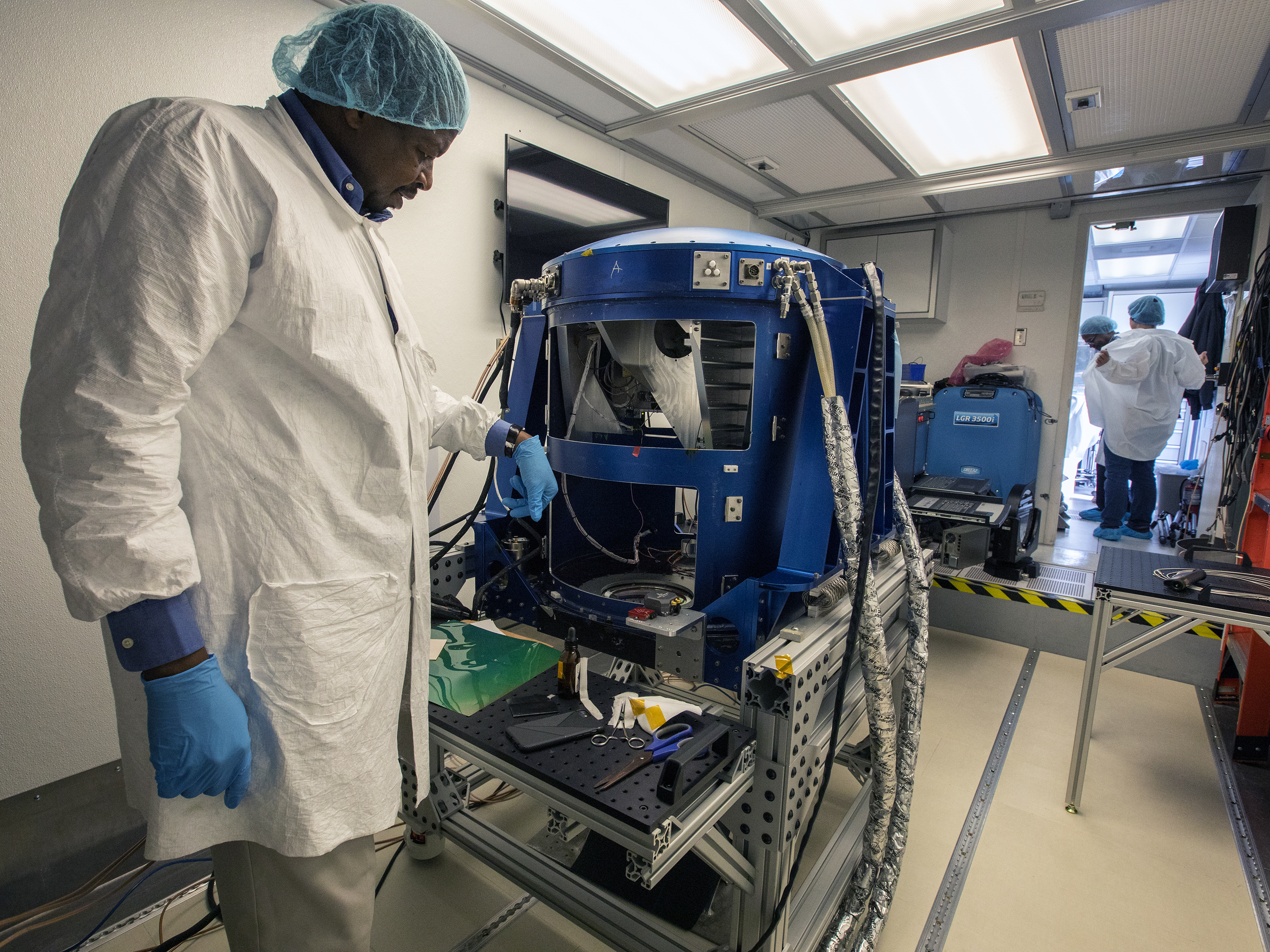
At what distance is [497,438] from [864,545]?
2.63 ft

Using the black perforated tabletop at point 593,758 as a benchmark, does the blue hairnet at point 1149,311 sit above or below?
above

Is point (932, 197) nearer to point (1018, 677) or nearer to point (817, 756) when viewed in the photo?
point (1018, 677)

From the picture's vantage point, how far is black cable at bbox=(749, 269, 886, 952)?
1.15m

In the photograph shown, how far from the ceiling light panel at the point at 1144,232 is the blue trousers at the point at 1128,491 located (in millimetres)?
1890

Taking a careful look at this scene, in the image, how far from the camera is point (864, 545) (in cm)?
122

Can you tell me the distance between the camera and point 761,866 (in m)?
1.13

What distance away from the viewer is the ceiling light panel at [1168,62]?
2.20 metres

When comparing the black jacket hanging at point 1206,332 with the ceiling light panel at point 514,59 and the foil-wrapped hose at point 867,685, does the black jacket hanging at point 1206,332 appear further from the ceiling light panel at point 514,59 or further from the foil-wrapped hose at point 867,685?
the foil-wrapped hose at point 867,685

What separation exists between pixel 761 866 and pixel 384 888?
1133mm

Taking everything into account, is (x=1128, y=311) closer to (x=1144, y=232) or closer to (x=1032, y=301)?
(x=1032, y=301)

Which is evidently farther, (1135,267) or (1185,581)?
(1135,267)

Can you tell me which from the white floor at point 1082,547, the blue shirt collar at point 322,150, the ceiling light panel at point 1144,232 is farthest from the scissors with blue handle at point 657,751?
the ceiling light panel at point 1144,232

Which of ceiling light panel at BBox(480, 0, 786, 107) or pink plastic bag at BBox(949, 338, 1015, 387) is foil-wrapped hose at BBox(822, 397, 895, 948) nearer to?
ceiling light panel at BBox(480, 0, 786, 107)

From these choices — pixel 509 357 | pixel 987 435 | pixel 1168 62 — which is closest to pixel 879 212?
pixel 987 435
